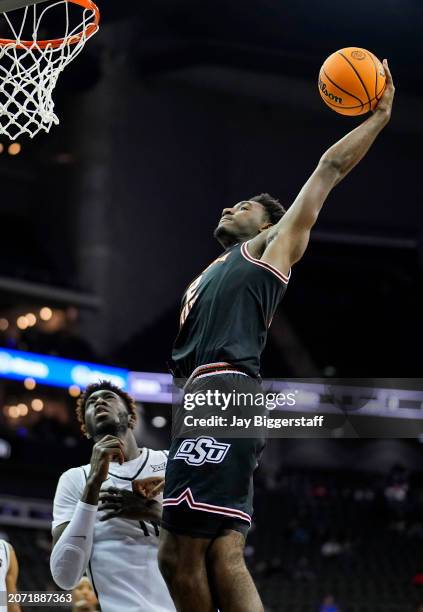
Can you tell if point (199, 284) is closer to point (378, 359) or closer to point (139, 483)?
point (139, 483)

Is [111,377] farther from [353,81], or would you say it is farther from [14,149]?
[353,81]

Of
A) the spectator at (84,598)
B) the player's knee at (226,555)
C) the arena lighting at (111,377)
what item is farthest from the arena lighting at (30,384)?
the player's knee at (226,555)

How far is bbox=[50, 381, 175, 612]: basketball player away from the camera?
14.8 feet

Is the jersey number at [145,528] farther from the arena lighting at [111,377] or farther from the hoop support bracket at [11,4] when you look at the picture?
the arena lighting at [111,377]

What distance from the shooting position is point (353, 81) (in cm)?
424

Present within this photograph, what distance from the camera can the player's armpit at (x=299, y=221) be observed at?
3.98 metres

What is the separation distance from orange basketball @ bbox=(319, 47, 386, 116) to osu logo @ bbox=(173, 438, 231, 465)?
5.25 feet

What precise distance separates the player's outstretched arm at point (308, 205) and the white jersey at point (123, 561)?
1437 mm

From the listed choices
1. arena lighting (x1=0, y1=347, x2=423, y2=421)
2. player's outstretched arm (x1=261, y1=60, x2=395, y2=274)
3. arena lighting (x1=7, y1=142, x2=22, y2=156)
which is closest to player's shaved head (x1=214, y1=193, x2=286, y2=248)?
player's outstretched arm (x1=261, y1=60, x2=395, y2=274)

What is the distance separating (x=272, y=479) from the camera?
26.0m

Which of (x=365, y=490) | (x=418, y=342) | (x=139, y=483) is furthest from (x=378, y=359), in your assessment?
(x=139, y=483)

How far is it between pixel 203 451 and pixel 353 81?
5.71 feet

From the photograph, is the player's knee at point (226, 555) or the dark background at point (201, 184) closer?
the player's knee at point (226, 555)

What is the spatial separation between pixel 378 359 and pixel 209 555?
23.6 meters
